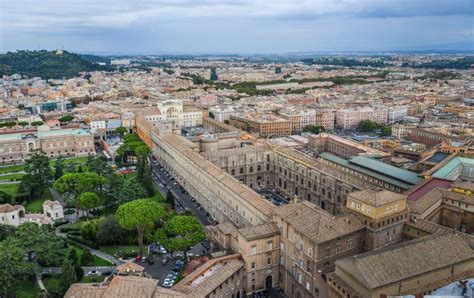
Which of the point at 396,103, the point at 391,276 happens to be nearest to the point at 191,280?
the point at 391,276

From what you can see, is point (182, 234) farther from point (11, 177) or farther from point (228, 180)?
point (11, 177)

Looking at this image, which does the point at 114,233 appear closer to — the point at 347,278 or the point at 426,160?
the point at 347,278

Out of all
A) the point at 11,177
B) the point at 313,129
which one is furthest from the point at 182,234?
the point at 313,129

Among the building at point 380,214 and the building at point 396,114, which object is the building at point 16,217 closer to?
the building at point 380,214

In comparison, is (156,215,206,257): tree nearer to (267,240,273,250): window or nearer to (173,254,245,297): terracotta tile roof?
(173,254,245,297): terracotta tile roof

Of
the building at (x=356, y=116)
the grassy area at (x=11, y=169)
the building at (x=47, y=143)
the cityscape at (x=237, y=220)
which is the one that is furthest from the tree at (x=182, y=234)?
the building at (x=356, y=116)
